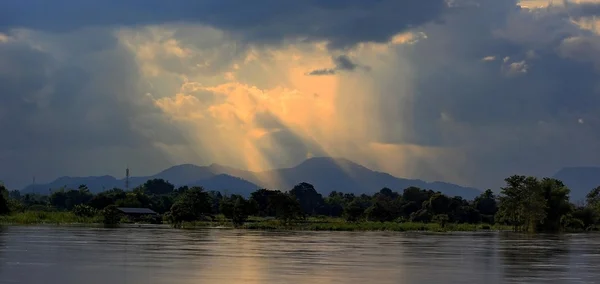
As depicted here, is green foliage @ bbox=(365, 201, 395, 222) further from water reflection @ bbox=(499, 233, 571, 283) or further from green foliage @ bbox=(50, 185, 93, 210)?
green foliage @ bbox=(50, 185, 93, 210)

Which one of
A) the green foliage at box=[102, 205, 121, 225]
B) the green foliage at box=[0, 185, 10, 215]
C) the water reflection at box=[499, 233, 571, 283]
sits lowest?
the water reflection at box=[499, 233, 571, 283]

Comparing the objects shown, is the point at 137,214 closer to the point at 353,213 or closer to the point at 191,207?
the point at 191,207

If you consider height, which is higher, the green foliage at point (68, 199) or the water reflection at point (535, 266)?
the green foliage at point (68, 199)

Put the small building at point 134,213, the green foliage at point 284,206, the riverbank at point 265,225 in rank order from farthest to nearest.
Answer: the small building at point 134,213, the green foliage at point 284,206, the riverbank at point 265,225

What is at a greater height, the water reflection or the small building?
the small building

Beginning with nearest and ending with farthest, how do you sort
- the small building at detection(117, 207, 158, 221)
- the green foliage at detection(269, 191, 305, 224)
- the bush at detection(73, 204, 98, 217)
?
the green foliage at detection(269, 191, 305, 224), the bush at detection(73, 204, 98, 217), the small building at detection(117, 207, 158, 221)

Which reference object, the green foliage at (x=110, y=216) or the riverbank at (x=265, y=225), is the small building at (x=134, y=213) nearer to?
the riverbank at (x=265, y=225)

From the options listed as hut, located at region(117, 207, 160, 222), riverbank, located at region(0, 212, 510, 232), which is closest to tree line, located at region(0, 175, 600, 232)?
riverbank, located at region(0, 212, 510, 232)

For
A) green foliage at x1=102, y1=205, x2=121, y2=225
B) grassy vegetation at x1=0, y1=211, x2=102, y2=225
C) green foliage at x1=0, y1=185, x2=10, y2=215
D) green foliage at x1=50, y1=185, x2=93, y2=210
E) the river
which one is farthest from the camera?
green foliage at x1=50, y1=185, x2=93, y2=210

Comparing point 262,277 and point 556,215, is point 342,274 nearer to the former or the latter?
point 262,277

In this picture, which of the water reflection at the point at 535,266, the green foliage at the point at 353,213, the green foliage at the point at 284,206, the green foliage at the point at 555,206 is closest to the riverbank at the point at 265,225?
the green foliage at the point at 284,206

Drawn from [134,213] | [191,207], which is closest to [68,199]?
[134,213]

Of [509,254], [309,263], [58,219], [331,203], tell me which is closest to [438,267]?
[309,263]

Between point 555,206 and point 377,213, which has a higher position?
point 555,206
